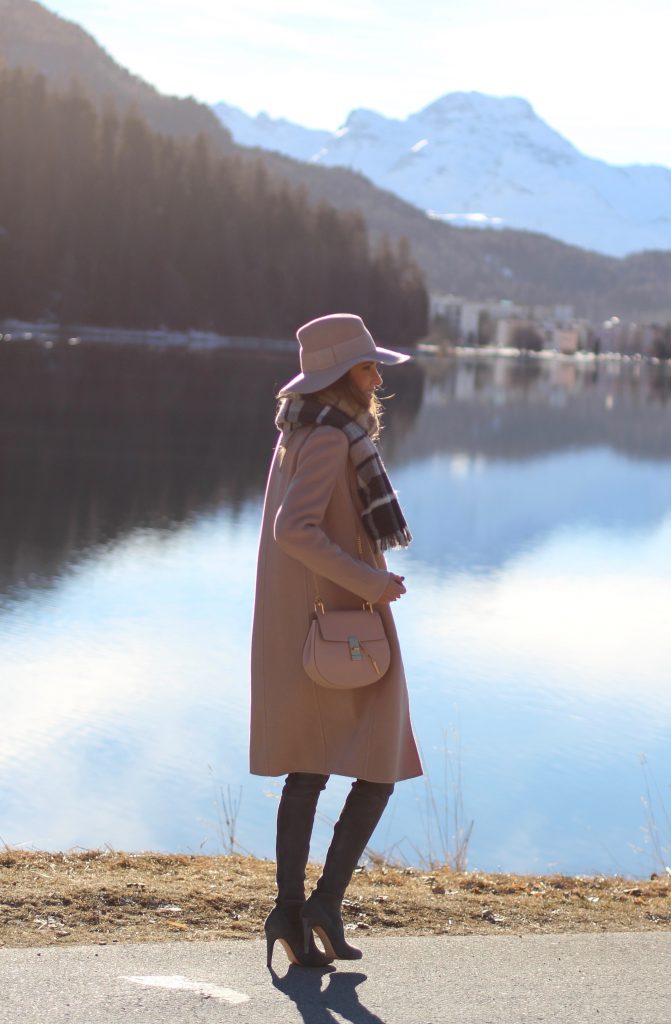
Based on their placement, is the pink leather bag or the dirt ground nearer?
the pink leather bag

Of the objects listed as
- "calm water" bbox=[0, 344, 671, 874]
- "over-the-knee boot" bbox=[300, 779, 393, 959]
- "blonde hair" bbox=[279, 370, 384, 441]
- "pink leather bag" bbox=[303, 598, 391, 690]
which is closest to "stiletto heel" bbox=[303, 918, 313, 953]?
"over-the-knee boot" bbox=[300, 779, 393, 959]

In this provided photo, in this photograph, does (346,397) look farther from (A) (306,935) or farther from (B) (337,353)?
(A) (306,935)

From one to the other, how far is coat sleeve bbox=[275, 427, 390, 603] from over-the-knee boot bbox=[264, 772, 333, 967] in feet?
2.03

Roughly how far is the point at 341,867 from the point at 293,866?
142 millimetres

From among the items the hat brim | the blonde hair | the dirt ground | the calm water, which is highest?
the hat brim

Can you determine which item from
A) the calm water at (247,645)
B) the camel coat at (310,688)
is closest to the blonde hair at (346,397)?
the camel coat at (310,688)

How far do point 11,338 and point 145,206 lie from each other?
97.7 feet

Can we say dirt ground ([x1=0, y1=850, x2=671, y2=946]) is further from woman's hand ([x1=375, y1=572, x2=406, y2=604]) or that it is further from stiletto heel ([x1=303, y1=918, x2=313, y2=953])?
woman's hand ([x1=375, y1=572, x2=406, y2=604])

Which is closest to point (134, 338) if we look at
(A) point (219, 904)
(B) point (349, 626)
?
(A) point (219, 904)

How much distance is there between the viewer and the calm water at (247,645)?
998 centimetres

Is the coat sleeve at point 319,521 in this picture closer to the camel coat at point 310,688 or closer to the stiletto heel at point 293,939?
the camel coat at point 310,688

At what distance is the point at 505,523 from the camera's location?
28.3m

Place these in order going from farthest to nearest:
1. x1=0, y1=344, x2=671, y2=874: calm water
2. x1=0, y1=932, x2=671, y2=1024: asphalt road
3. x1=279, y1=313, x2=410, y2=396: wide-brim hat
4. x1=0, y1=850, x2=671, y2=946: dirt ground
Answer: x1=0, y1=344, x2=671, y2=874: calm water → x1=0, y1=850, x2=671, y2=946: dirt ground → x1=279, y1=313, x2=410, y2=396: wide-brim hat → x1=0, y1=932, x2=671, y2=1024: asphalt road

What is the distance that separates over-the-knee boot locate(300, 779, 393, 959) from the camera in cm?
422
